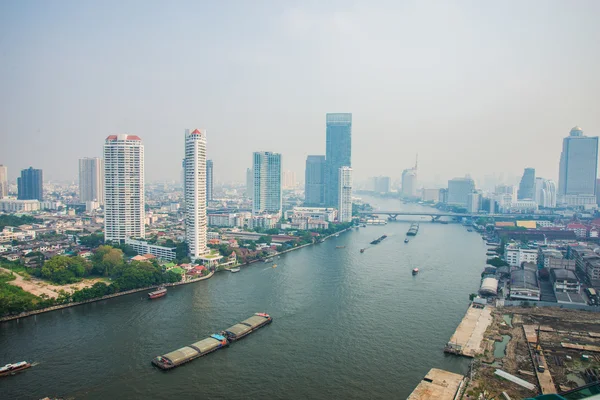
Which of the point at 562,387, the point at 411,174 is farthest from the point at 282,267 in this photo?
the point at 411,174

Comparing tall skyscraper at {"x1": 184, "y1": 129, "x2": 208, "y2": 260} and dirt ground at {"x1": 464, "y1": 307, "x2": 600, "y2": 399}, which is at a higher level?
tall skyscraper at {"x1": 184, "y1": 129, "x2": 208, "y2": 260}

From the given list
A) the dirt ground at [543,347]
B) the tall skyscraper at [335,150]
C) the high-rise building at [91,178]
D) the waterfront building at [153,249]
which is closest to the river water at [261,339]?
the dirt ground at [543,347]

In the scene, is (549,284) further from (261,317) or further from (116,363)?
(116,363)

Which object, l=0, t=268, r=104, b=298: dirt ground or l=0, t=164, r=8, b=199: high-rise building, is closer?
l=0, t=268, r=104, b=298: dirt ground

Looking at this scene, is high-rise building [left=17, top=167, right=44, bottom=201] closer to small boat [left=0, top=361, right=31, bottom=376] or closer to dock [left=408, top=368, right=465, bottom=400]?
small boat [left=0, top=361, right=31, bottom=376]

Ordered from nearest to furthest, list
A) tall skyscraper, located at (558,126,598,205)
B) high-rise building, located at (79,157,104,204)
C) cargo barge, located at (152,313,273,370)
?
cargo barge, located at (152,313,273,370)
high-rise building, located at (79,157,104,204)
tall skyscraper, located at (558,126,598,205)

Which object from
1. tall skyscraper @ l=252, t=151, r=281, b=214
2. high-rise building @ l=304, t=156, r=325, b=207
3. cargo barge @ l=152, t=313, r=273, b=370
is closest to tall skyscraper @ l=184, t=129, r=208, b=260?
cargo barge @ l=152, t=313, r=273, b=370
